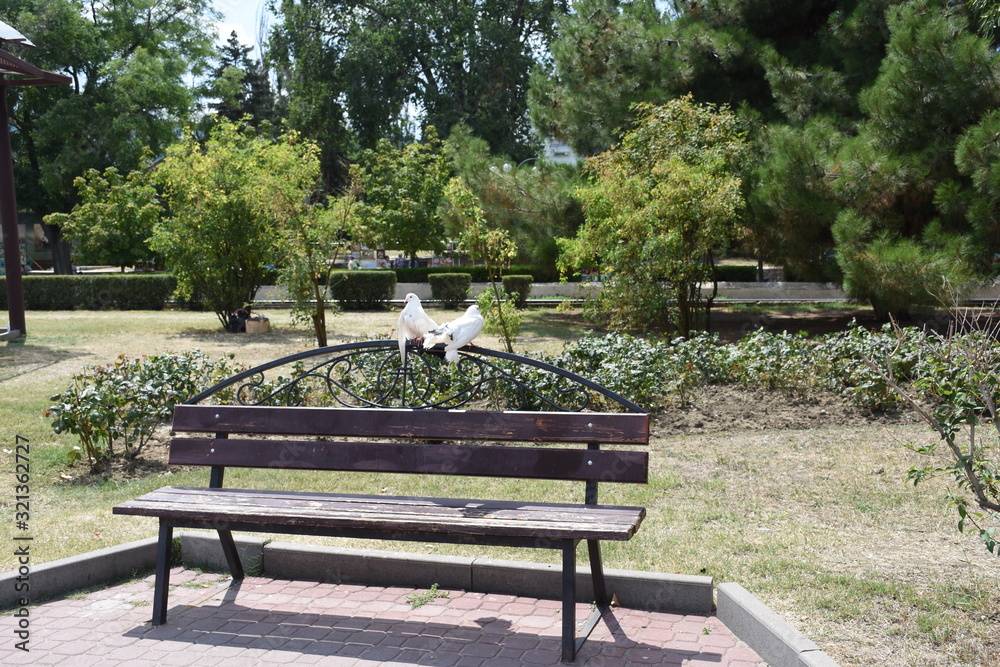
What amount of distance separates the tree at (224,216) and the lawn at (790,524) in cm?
820

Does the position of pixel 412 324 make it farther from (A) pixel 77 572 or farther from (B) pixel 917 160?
(B) pixel 917 160

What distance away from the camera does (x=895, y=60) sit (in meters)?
11.7

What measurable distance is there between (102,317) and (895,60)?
54.0 feet

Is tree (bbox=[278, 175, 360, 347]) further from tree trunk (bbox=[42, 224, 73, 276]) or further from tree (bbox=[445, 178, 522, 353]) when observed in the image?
tree trunk (bbox=[42, 224, 73, 276])

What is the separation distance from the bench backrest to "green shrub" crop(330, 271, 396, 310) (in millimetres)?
17661

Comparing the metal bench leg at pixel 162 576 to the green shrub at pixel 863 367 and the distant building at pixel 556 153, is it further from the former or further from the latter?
the distant building at pixel 556 153

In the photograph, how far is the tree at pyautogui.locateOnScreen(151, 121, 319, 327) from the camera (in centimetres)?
1577

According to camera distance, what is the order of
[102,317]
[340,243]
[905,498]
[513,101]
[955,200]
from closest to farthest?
[905,498] → [955,200] → [340,243] → [102,317] → [513,101]

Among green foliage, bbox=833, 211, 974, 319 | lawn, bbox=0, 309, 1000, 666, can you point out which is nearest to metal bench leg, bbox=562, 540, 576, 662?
lawn, bbox=0, 309, 1000, 666

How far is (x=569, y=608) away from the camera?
129 inches

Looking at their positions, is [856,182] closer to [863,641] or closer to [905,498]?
[905,498]

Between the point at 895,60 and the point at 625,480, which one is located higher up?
the point at 895,60

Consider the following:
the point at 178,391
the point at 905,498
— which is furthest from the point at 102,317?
the point at 905,498

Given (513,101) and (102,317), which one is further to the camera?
(513,101)
